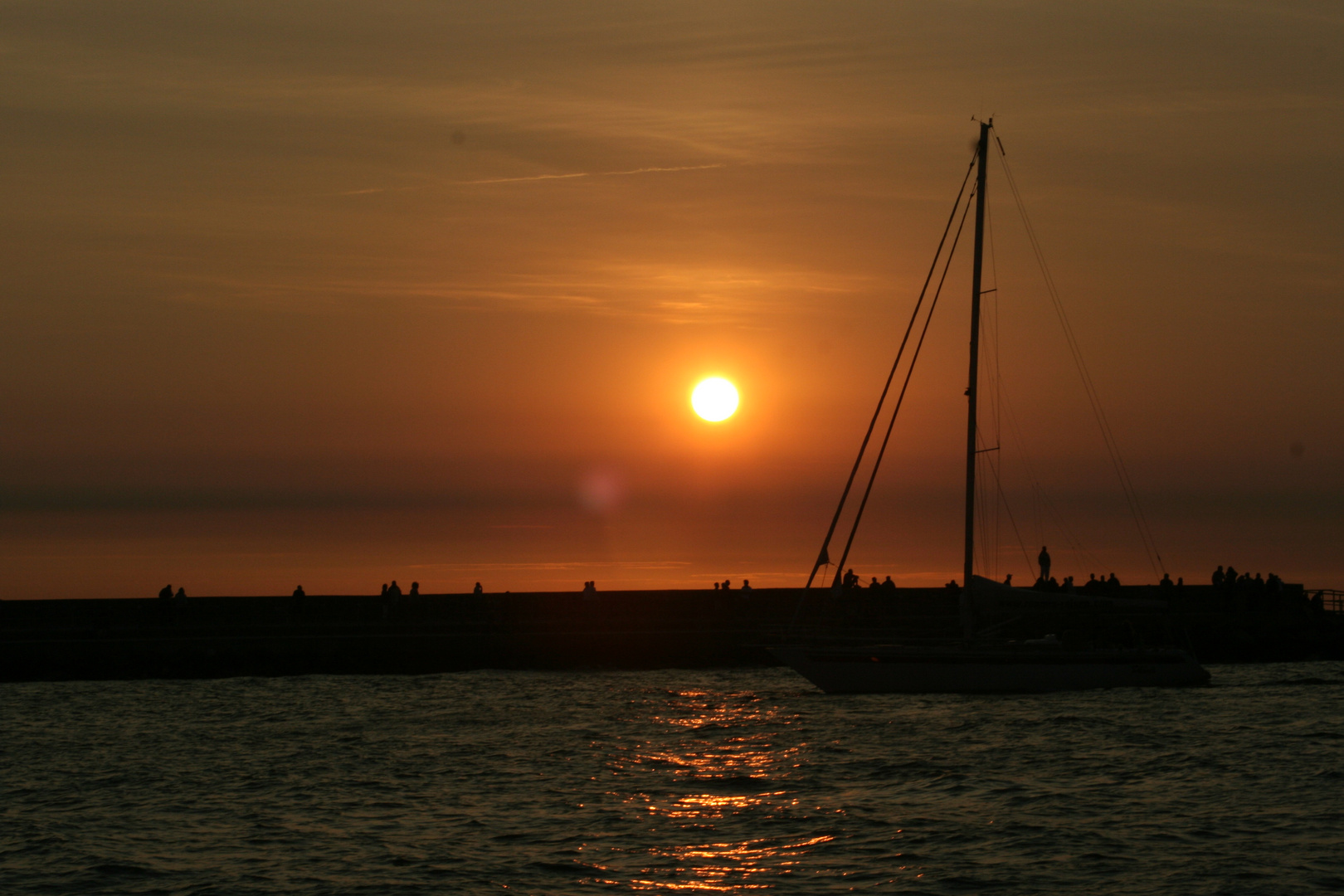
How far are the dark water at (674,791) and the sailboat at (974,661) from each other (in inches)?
32.3

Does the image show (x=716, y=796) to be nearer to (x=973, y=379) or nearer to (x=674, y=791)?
(x=674, y=791)

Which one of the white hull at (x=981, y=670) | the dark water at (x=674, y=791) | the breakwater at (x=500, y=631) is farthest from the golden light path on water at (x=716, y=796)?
the breakwater at (x=500, y=631)

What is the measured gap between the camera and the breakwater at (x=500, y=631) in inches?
2121

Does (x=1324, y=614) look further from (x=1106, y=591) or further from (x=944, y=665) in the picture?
(x=944, y=665)

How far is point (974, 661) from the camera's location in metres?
41.9

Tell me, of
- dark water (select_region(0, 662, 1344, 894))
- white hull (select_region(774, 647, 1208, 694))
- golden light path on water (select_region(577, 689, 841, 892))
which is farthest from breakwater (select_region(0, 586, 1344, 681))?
golden light path on water (select_region(577, 689, 841, 892))

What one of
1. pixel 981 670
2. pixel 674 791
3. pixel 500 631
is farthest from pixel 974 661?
pixel 500 631

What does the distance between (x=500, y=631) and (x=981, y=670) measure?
913 inches

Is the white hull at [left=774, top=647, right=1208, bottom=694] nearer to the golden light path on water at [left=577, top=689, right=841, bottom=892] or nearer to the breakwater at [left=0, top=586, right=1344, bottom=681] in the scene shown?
the golden light path on water at [left=577, top=689, right=841, bottom=892]

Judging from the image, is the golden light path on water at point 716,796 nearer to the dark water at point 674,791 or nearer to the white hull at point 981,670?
the dark water at point 674,791

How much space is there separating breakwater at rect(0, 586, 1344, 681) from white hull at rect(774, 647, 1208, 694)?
14.9 feet

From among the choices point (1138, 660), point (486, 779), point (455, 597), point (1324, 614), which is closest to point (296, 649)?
point (455, 597)

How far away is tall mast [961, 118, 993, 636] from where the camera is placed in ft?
141

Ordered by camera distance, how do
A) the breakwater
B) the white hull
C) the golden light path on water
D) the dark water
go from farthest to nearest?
the breakwater
the white hull
the dark water
the golden light path on water
